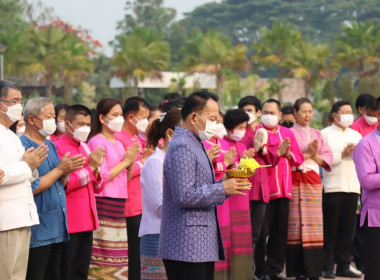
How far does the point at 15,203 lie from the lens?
6.04m

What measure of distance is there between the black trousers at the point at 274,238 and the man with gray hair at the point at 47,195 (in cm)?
326

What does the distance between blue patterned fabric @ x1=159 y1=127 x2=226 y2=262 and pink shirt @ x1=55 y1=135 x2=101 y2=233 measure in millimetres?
1780

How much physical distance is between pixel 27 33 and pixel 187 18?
58246mm

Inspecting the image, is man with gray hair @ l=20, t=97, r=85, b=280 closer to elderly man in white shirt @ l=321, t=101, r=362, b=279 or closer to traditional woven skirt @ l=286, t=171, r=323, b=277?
traditional woven skirt @ l=286, t=171, r=323, b=277

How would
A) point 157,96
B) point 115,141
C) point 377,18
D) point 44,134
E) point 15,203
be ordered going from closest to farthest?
point 15,203 → point 44,134 → point 115,141 → point 157,96 → point 377,18

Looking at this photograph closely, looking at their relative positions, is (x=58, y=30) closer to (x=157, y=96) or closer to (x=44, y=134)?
(x=157, y=96)

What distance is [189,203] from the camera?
5.24 m

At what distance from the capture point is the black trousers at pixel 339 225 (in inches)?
394

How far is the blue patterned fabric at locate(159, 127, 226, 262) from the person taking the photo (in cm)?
526

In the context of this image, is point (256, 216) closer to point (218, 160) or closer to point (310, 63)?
point (218, 160)

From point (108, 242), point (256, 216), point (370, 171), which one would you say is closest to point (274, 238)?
point (256, 216)

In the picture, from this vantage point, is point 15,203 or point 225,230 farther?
point 225,230

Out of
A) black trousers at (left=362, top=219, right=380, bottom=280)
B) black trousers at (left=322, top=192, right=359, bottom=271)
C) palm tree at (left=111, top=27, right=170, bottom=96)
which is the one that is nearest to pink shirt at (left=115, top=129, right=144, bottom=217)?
black trousers at (left=362, top=219, right=380, bottom=280)

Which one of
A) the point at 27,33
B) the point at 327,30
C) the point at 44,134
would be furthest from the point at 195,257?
the point at 327,30
